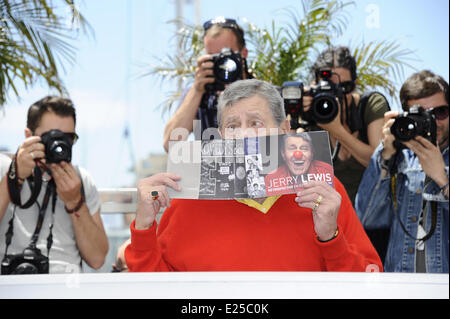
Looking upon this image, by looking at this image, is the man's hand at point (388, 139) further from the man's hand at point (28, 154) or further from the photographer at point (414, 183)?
the man's hand at point (28, 154)

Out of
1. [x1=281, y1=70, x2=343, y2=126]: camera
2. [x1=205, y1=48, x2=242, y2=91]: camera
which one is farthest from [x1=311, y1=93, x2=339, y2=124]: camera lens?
[x1=205, y1=48, x2=242, y2=91]: camera

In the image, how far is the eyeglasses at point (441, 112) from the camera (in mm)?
1749

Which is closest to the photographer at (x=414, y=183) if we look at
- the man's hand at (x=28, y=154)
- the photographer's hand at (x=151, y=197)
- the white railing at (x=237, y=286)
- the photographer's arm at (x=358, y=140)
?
the photographer's arm at (x=358, y=140)

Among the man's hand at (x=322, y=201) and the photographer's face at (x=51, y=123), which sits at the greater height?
the photographer's face at (x=51, y=123)

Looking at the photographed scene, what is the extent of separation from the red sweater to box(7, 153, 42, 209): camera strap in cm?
81

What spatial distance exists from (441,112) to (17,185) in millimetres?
1575

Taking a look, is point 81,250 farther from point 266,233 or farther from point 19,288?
point 19,288

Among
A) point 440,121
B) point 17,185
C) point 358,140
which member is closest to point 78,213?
point 17,185

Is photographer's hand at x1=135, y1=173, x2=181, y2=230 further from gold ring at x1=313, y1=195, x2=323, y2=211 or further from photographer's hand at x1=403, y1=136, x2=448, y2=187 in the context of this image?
photographer's hand at x1=403, y1=136, x2=448, y2=187

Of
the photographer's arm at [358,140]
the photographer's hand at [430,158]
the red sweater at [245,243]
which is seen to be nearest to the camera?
the red sweater at [245,243]

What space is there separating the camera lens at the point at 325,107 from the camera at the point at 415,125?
0.85 feet

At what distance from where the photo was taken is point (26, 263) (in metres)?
1.69
